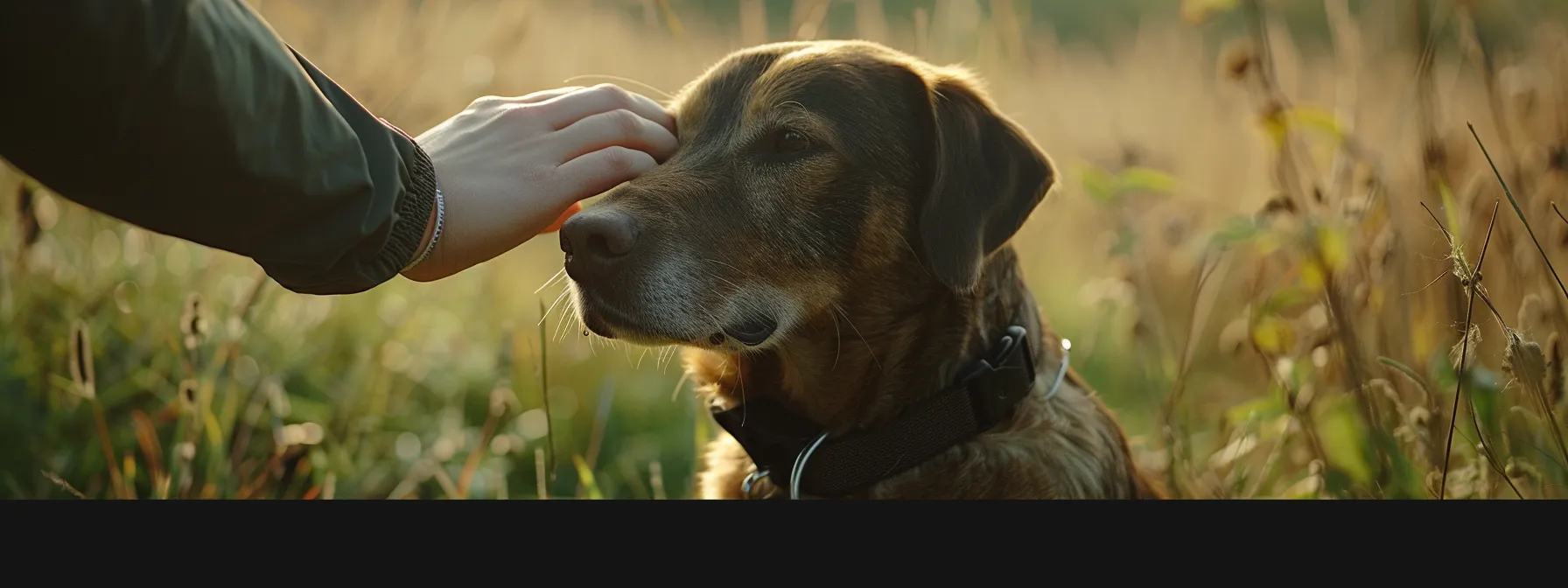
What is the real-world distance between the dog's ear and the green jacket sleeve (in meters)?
1.06

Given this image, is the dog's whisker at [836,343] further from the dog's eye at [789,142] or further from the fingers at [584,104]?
the fingers at [584,104]

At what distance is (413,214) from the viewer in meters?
2.16

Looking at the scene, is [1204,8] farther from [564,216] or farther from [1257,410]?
[564,216]

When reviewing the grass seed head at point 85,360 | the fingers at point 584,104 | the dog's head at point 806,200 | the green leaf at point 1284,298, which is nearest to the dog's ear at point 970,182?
the dog's head at point 806,200

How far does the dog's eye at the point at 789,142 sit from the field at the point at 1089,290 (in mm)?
581

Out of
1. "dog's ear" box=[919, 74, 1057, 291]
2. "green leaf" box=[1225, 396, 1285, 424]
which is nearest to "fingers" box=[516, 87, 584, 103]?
"dog's ear" box=[919, 74, 1057, 291]

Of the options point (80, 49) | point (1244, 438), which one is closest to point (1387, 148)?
point (1244, 438)

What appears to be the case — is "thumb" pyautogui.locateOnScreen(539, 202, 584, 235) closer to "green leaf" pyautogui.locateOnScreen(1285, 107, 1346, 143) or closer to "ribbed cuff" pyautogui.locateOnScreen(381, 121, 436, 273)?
"ribbed cuff" pyautogui.locateOnScreen(381, 121, 436, 273)

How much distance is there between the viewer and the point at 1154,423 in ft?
12.8

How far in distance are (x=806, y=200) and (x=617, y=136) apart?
16.6 inches

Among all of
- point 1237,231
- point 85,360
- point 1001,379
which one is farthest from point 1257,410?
point 85,360
